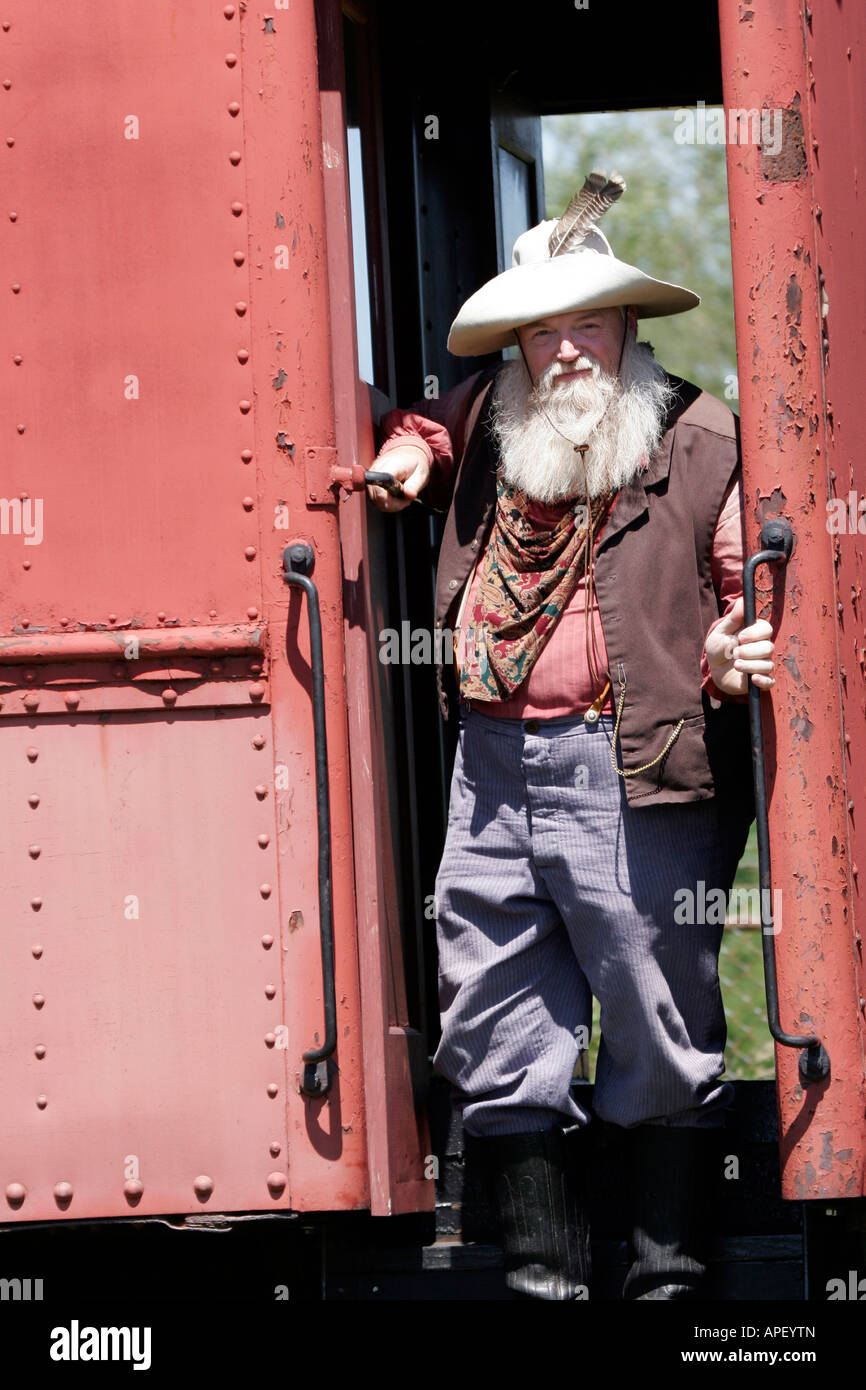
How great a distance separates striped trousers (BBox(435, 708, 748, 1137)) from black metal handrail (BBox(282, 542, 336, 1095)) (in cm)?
43

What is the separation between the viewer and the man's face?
324 centimetres

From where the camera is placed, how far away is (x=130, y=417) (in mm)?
3006

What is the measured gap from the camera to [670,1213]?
3090 millimetres

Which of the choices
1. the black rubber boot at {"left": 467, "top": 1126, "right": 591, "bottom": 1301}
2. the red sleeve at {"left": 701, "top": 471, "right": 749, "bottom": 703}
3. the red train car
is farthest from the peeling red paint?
the black rubber boot at {"left": 467, "top": 1126, "right": 591, "bottom": 1301}

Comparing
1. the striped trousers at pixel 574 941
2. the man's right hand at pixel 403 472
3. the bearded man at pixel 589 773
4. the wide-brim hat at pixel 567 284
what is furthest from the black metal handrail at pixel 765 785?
the man's right hand at pixel 403 472

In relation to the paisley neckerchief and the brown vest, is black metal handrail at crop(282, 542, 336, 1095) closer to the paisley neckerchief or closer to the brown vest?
the paisley neckerchief

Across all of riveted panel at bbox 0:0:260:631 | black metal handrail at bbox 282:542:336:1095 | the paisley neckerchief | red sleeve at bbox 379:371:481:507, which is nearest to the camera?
black metal handrail at bbox 282:542:336:1095

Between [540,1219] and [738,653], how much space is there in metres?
1.09

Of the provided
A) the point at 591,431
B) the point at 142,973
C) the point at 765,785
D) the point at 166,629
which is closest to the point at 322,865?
the point at 142,973

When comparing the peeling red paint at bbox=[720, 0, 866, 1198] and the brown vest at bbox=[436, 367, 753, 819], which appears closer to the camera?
the peeling red paint at bbox=[720, 0, 866, 1198]

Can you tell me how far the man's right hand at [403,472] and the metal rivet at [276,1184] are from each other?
119 centimetres

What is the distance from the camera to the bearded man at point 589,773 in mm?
3100

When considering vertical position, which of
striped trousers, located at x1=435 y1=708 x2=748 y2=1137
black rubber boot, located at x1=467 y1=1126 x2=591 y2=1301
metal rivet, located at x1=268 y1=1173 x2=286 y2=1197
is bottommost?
black rubber boot, located at x1=467 y1=1126 x2=591 y2=1301

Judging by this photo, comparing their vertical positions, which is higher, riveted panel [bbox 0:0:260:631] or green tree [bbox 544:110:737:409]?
green tree [bbox 544:110:737:409]
